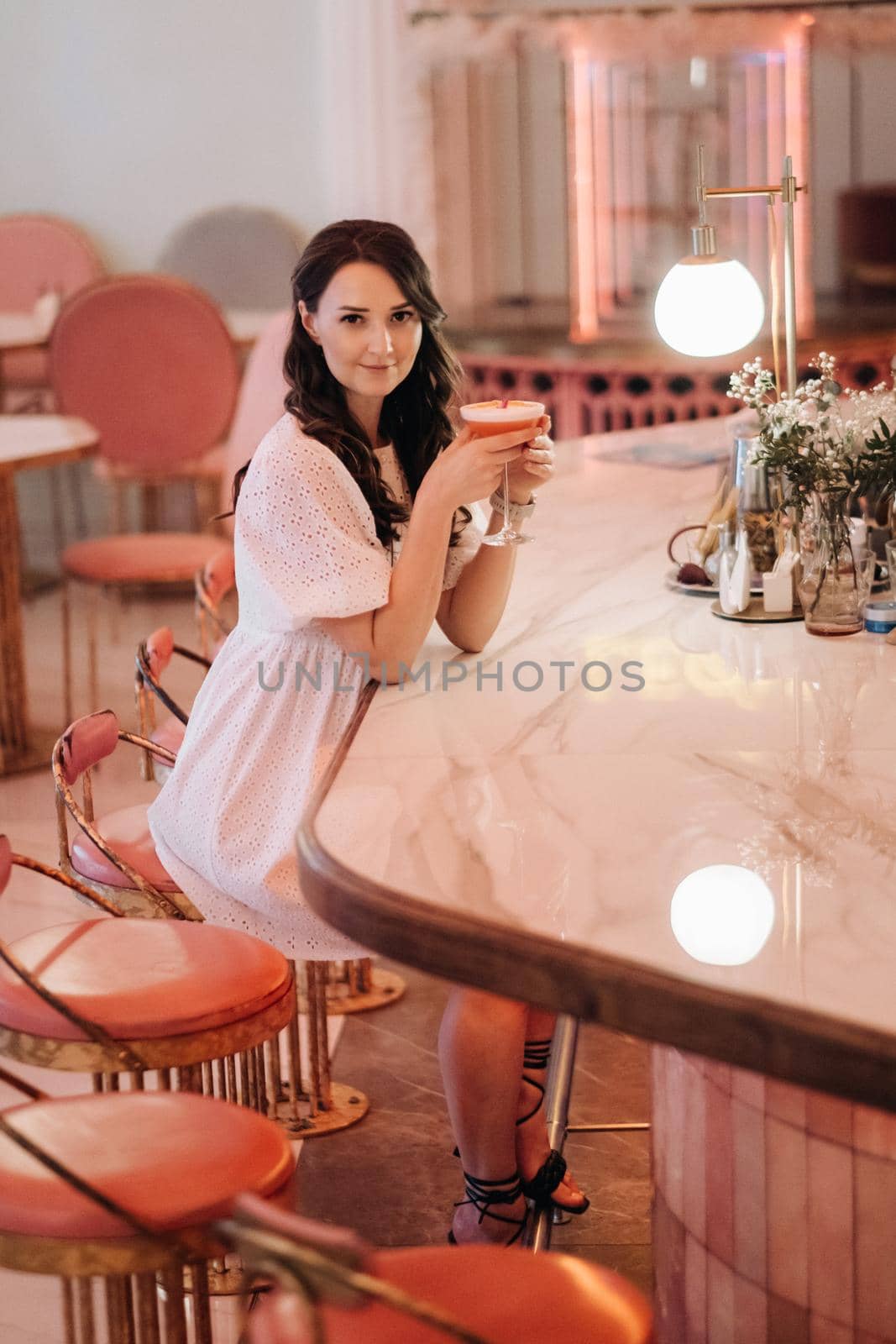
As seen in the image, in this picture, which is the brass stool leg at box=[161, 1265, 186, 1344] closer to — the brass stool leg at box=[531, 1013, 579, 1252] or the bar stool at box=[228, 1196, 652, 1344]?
the bar stool at box=[228, 1196, 652, 1344]

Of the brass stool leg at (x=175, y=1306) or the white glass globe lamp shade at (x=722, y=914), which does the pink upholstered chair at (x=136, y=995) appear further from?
the white glass globe lamp shade at (x=722, y=914)

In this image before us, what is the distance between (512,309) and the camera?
617 centimetres

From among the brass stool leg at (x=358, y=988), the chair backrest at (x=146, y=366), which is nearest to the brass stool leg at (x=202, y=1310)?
the brass stool leg at (x=358, y=988)

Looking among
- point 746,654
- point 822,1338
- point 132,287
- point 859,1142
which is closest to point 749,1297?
point 822,1338

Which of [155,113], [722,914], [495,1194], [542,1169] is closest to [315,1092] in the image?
[542,1169]

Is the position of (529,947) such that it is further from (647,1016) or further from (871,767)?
(871,767)

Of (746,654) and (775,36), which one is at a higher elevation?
(775,36)

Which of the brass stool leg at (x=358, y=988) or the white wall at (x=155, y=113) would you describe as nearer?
the brass stool leg at (x=358, y=988)

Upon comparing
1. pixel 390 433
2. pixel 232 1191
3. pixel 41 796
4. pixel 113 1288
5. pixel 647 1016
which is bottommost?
pixel 41 796

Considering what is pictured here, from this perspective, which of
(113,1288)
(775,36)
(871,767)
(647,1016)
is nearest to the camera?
(647,1016)

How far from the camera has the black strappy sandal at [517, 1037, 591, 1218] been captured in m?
2.28

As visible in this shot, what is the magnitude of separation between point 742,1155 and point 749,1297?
5.9 inches

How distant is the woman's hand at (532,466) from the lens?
2.06 meters

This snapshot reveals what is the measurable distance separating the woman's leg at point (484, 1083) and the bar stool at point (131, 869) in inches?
8.2
